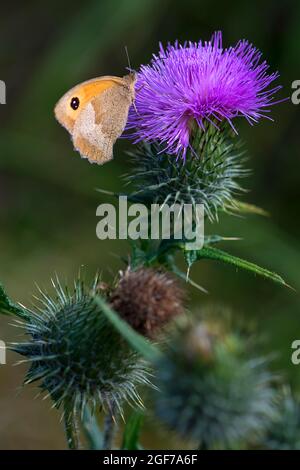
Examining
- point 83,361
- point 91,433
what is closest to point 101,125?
point 83,361

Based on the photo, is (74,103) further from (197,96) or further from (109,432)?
(109,432)

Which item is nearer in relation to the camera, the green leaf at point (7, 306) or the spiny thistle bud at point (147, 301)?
the spiny thistle bud at point (147, 301)

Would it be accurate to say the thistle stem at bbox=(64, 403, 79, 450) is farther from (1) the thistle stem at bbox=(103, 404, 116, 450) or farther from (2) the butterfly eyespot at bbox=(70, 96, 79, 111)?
(2) the butterfly eyespot at bbox=(70, 96, 79, 111)

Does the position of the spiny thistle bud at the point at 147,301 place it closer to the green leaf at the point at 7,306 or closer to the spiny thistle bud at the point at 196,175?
the green leaf at the point at 7,306

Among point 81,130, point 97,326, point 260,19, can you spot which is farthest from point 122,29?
point 97,326

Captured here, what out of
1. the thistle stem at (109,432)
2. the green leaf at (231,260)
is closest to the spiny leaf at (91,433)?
the thistle stem at (109,432)

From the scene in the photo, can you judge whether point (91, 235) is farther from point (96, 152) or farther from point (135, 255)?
point (135, 255)
